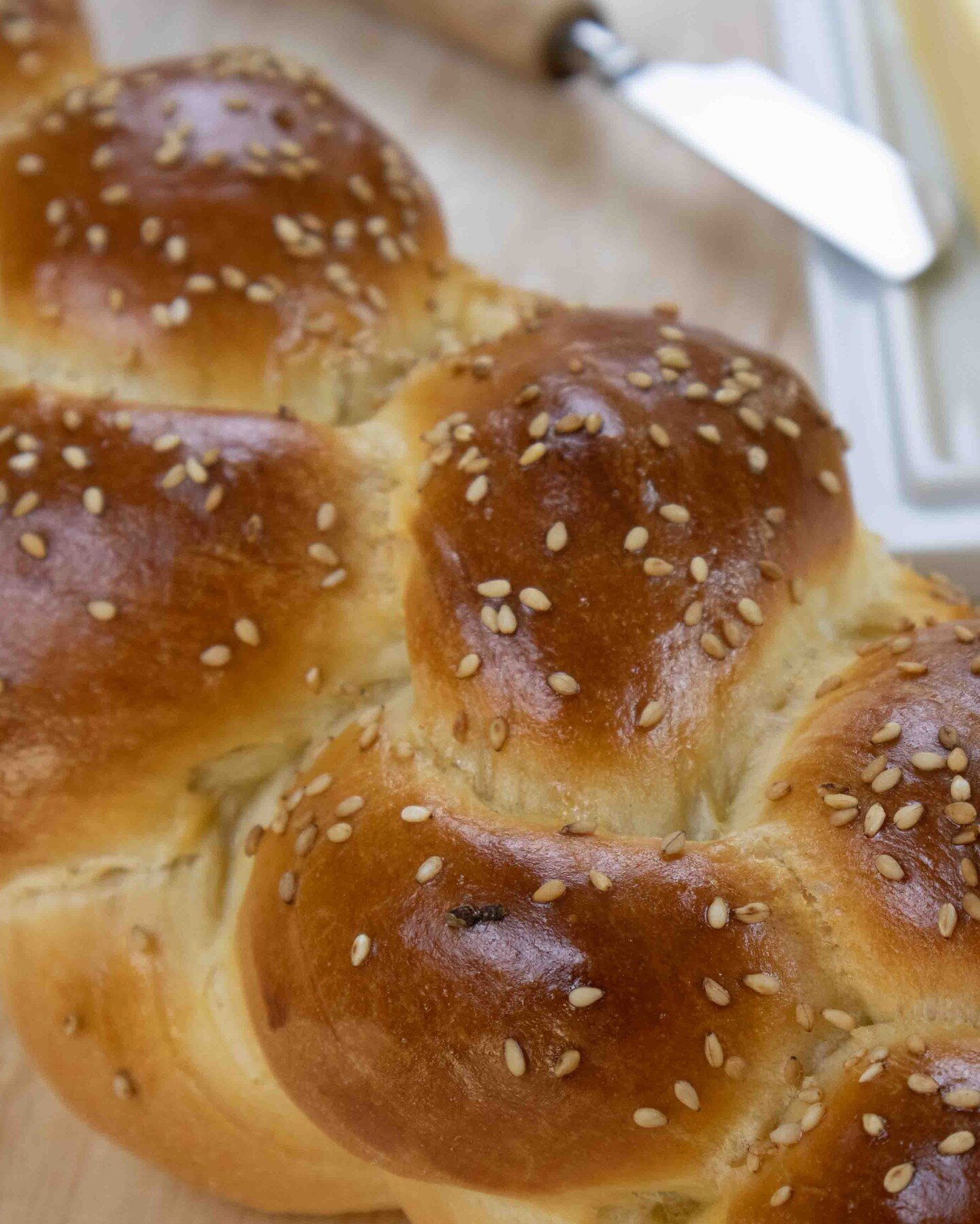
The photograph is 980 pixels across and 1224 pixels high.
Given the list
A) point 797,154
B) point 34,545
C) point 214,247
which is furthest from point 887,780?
point 797,154

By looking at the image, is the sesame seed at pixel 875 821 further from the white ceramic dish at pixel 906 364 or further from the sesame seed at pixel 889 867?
the white ceramic dish at pixel 906 364

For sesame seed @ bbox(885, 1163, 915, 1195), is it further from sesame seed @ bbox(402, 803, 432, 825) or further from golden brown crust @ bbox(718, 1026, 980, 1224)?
sesame seed @ bbox(402, 803, 432, 825)

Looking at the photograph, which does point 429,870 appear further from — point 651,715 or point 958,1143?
point 958,1143

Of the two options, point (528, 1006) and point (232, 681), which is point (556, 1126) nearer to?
point (528, 1006)

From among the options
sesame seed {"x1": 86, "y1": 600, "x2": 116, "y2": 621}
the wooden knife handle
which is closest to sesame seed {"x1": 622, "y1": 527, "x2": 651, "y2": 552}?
sesame seed {"x1": 86, "y1": 600, "x2": 116, "y2": 621}

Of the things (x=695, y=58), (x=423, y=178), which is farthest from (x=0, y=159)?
(x=695, y=58)

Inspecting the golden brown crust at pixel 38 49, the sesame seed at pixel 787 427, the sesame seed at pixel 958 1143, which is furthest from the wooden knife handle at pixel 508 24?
the sesame seed at pixel 958 1143
